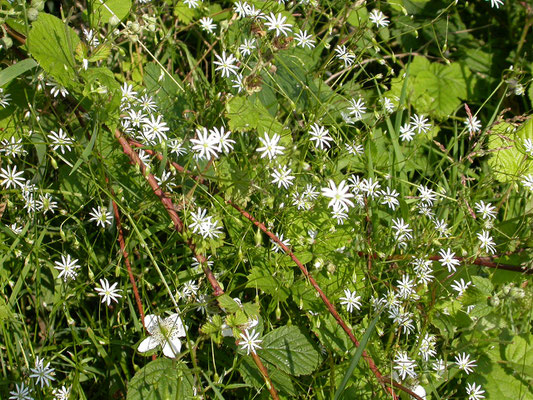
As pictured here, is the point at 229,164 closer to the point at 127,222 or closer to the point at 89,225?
the point at 127,222

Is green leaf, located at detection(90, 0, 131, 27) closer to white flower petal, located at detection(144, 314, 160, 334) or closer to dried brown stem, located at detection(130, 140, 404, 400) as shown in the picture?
dried brown stem, located at detection(130, 140, 404, 400)

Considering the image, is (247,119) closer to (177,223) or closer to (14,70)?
(177,223)

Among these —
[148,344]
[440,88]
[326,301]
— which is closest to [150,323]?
[148,344]

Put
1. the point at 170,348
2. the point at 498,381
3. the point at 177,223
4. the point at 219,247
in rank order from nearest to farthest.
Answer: the point at 170,348 → the point at 177,223 → the point at 219,247 → the point at 498,381

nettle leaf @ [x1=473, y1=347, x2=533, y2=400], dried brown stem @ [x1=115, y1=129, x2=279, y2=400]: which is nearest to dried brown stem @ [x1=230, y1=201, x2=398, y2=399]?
dried brown stem @ [x1=115, y1=129, x2=279, y2=400]

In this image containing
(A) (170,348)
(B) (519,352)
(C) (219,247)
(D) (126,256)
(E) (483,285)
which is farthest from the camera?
(B) (519,352)

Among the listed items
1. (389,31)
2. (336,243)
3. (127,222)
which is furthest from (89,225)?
(389,31)
